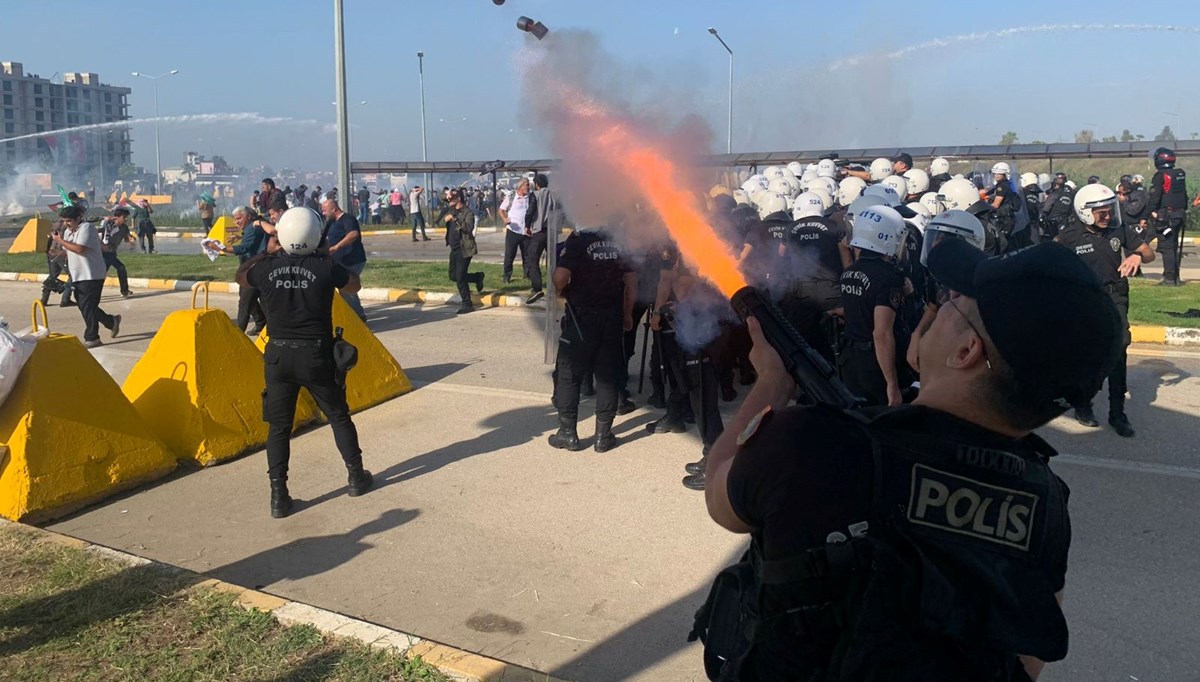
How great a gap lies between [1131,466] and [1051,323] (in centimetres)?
570

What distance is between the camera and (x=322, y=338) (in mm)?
5645

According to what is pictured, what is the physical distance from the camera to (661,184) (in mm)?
4730

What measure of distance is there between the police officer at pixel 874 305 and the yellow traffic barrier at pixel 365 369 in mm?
4565

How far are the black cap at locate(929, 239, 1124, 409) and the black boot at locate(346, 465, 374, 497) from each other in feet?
16.5

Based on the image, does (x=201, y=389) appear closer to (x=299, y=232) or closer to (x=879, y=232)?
(x=299, y=232)

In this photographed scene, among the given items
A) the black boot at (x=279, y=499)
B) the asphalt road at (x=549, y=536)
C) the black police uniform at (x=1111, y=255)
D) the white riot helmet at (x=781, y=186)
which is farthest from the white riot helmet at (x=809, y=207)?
the black boot at (x=279, y=499)

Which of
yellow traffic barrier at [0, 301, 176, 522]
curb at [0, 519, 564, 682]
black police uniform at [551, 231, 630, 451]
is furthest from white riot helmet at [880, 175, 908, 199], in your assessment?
curb at [0, 519, 564, 682]

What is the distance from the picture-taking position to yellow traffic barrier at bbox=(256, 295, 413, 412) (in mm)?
8016

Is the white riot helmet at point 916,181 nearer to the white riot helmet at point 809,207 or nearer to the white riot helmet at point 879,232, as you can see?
the white riot helmet at point 809,207

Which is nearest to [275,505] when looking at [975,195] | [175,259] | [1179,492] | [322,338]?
[322,338]

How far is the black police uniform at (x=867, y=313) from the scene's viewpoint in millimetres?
5012

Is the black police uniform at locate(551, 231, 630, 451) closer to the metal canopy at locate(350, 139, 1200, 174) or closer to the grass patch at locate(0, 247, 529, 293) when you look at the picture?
the grass patch at locate(0, 247, 529, 293)

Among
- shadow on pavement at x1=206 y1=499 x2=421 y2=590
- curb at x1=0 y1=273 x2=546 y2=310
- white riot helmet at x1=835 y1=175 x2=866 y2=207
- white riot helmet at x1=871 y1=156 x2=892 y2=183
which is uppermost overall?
white riot helmet at x1=871 y1=156 x2=892 y2=183

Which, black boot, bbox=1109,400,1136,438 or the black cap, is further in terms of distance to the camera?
black boot, bbox=1109,400,1136,438
